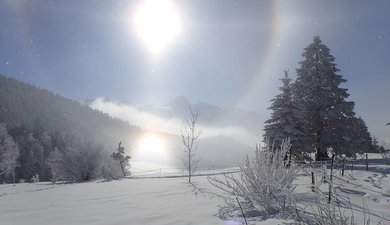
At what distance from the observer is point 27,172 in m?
71.1

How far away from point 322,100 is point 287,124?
4726 millimetres

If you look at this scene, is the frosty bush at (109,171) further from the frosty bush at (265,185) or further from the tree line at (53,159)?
the frosty bush at (265,185)

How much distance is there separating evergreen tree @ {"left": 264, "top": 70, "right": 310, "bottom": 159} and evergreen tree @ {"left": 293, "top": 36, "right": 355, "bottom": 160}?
1490mm

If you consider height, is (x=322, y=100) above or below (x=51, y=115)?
below

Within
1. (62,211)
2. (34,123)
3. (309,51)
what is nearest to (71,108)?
(34,123)

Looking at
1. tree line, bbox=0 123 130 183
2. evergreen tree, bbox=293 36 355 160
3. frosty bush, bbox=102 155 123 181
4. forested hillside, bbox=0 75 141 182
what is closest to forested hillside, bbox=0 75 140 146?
forested hillside, bbox=0 75 141 182

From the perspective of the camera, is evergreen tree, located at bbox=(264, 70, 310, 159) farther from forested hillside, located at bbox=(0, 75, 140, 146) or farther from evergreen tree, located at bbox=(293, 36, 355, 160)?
forested hillside, located at bbox=(0, 75, 140, 146)

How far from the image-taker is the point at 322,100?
93.0 feet

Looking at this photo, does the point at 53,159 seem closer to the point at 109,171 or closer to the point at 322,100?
the point at 109,171

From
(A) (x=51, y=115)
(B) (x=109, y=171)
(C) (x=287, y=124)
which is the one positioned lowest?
(B) (x=109, y=171)

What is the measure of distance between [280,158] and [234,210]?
1619mm

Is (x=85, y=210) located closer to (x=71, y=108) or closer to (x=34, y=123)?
(x=34, y=123)

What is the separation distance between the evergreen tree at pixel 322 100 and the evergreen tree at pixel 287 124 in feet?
4.89

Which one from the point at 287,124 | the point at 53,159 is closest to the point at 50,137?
the point at 53,159
